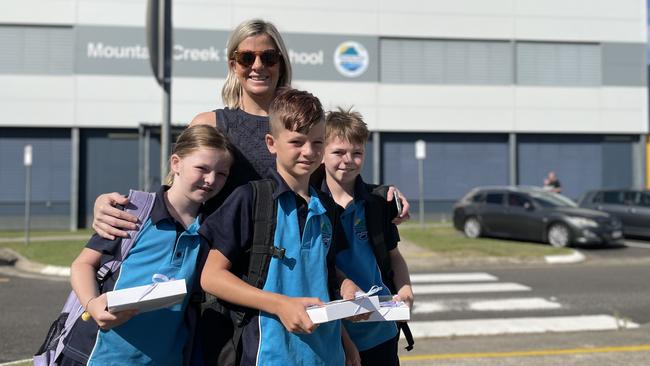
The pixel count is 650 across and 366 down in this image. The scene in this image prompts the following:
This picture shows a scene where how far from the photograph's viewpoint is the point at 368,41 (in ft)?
76.8

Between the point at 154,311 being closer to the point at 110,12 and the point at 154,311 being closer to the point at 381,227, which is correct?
the point at 381,227

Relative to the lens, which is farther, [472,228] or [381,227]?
[472,228]

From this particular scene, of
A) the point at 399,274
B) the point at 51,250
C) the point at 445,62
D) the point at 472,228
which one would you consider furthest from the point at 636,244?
the point at 399,274

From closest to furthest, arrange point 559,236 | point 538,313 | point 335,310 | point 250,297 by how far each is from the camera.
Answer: point 335,310
point 250,297
point 538,313
point 559,236

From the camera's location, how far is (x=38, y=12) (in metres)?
21.6

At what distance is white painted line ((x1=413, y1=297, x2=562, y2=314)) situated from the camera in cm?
788

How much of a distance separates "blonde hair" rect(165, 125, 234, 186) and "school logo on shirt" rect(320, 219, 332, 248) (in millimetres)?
412

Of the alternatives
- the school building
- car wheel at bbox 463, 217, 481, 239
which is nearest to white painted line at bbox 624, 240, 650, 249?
car wheel at bbox 463, 217, 481, 239

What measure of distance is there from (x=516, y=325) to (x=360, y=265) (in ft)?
16.4

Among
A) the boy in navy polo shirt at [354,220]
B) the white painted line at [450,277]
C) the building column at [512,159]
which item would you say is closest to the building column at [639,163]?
the building column at [512,159]

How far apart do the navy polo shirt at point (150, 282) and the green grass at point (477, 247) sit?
1139 centimetres

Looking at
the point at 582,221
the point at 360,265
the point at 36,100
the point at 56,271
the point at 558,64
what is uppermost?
the point at 558,64

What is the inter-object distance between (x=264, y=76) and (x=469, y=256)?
36.5 ft

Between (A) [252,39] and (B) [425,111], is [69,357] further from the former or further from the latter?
(B) [425,111]
